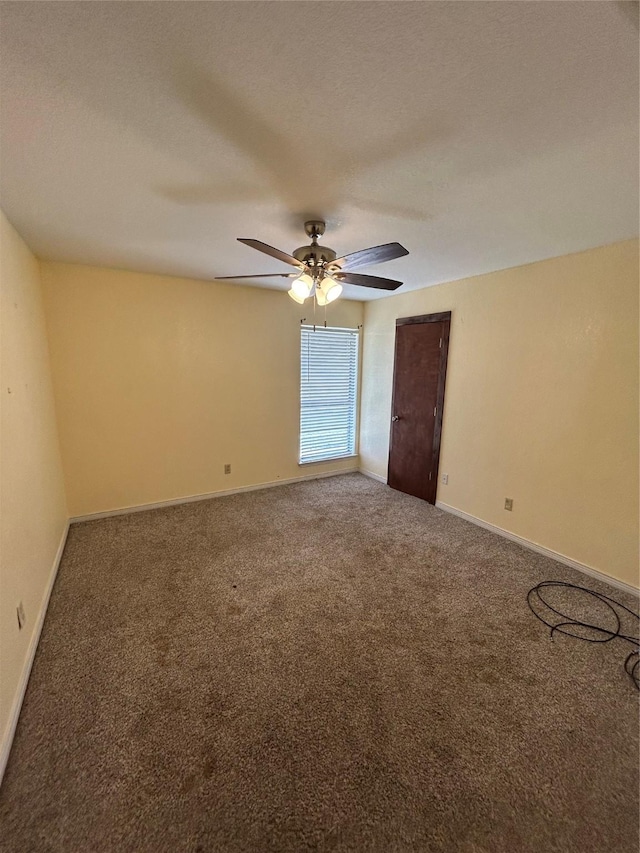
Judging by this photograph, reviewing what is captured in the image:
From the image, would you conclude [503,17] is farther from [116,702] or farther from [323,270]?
[116,702]

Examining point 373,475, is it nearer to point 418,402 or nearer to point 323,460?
point 323,460

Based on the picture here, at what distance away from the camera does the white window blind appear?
4328mm

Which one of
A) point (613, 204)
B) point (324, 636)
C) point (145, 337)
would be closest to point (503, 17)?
point (613, 204)

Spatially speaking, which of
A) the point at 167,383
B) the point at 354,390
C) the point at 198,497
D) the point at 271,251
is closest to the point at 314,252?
the point at 271,251

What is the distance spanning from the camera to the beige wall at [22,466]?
5.03ft

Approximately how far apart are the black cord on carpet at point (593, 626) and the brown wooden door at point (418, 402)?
1.58 metres

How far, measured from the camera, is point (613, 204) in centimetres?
179

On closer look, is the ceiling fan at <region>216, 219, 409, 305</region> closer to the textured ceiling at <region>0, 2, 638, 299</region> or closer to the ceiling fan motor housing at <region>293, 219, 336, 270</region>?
the ceiling fan motor housing at <region>293, 219, 336, 270</region>

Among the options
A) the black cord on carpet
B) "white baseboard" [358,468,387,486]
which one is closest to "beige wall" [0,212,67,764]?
the black cord on carpet

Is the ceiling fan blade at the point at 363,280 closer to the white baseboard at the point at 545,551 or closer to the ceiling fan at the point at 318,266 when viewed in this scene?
the ceiling fan at the point at 318,266

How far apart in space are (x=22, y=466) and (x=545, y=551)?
3.88 metres

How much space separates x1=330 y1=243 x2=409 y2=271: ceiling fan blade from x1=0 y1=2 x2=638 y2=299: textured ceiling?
0.29m

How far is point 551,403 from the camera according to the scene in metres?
2.72

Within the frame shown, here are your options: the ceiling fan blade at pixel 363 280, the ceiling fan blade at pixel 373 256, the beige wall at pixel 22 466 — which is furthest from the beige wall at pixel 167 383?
the ceiling fan blade at pixel 373 256
